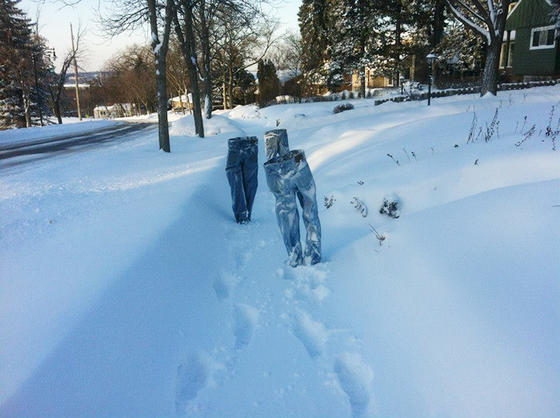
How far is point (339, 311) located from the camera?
308 centimetres

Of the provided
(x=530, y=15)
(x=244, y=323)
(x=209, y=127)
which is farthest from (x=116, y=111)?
(x=244, y=323)

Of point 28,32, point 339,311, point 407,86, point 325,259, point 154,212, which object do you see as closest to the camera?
point 339,311

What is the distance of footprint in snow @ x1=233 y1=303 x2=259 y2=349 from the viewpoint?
2.79m

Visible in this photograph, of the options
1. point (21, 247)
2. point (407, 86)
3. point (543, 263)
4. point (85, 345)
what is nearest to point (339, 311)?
point (543, 263)

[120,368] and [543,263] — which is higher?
[543,263]

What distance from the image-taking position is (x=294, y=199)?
3736 millimetres

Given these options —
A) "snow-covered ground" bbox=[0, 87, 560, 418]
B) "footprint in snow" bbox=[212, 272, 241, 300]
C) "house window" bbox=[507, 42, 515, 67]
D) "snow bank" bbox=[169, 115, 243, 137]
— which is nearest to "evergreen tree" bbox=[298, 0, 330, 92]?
"house window" bbox=[507, 42, 515, 67]

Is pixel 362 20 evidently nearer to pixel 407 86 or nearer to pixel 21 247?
pixel 407 86

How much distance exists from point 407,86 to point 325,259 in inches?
1202

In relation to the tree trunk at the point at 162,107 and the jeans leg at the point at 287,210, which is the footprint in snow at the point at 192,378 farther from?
the tree trunk at the point at 162,107

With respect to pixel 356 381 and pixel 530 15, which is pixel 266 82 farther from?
pixel 356 381

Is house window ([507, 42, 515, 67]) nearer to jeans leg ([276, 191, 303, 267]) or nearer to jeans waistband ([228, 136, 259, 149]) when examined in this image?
jeans waistband ([228, 136, 259, 149])

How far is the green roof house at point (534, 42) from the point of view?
23.9m

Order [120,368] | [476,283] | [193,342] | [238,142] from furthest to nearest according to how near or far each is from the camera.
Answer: [238,142] < [193,342] < [476,283] < [120,368]
